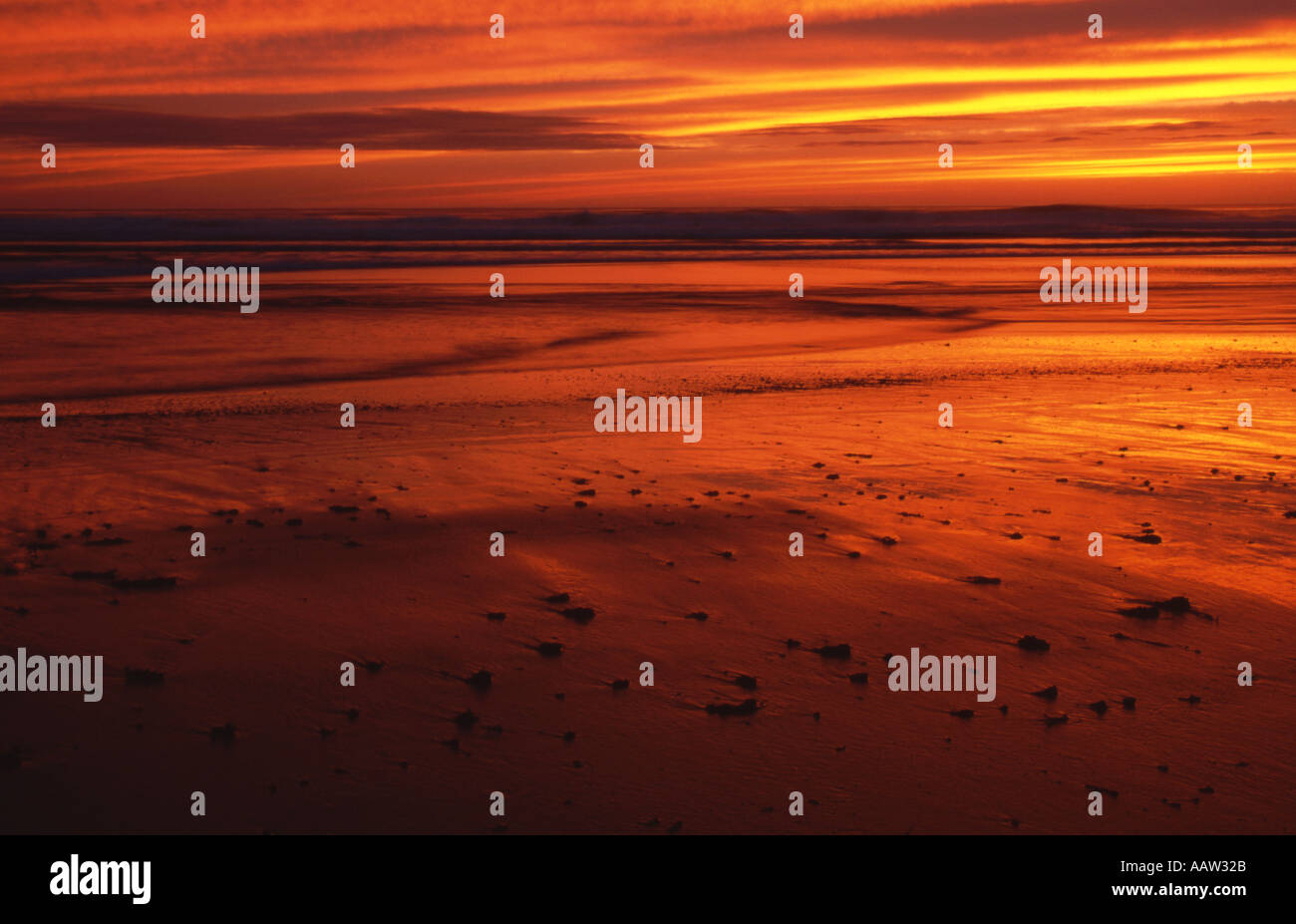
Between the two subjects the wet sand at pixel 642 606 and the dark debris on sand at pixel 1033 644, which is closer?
the wet sand at pixel 642 606

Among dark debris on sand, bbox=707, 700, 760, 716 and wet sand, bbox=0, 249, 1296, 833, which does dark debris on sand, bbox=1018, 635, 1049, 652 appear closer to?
wet sand, bbox=0, 249, 1296, 833

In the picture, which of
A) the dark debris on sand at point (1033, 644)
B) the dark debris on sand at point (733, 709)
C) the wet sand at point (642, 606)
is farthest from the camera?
the dark debris on sand at point (1033, 644)

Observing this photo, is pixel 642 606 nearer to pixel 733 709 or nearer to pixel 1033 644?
pixel 733 709

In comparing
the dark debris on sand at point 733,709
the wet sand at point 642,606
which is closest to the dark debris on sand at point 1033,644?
the wet sand at point 642,606

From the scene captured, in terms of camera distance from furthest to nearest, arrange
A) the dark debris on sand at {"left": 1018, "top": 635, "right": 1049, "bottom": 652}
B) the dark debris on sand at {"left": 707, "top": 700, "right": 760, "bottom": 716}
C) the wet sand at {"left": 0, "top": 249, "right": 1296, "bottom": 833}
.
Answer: the dark debris on sand at {"left": 1018, "top": 635, "right": 1049, "bottom": 652} < the dark debris on sand at {"left": 707, "top": 700, "right": 760, "bottom": 716} < the wet sand at {"left": 0, "top": 249, "right": 1296, "bottom": 833}

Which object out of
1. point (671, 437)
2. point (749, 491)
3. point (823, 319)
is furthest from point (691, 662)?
point (823, 319)

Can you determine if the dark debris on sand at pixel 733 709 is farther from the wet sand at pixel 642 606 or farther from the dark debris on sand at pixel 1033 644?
the dark debris on sand at pixel 1033 644

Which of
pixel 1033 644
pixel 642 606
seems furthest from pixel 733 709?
pixel 1033 644

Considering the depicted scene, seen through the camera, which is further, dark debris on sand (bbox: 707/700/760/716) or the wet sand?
dark debris on sand (bbox: 707/700/760/716)

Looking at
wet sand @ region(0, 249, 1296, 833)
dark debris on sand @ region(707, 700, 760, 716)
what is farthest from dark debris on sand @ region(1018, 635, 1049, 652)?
dark debris on sand @ region(707, 700, 760, 716)

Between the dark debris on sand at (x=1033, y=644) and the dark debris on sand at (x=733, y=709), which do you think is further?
the dark debris on sand at (x=1033, y=644)

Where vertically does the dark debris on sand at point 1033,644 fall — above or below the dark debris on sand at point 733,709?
above

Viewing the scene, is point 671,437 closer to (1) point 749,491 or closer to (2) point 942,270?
(1) point 749,491

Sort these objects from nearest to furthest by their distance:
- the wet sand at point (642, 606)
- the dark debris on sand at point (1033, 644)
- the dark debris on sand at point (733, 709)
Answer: the wet sand at point (642, 606), the dark debris on sand at point (733, 709), the dark debris on sand at point (1033, 644)
